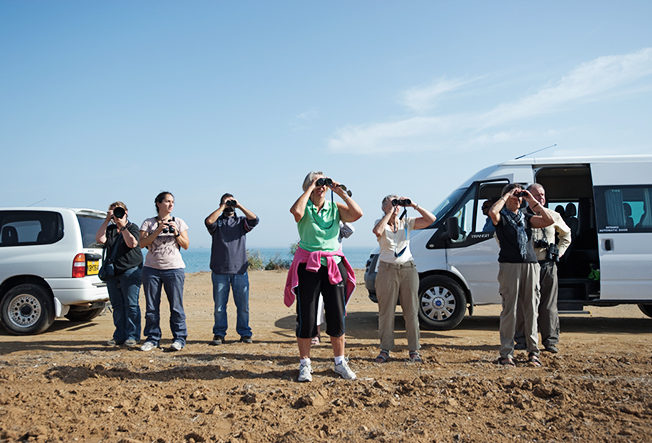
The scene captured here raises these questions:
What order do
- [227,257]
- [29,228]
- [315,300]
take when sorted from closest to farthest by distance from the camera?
1. [315,300]
2. [227,257]
3. [29,228]

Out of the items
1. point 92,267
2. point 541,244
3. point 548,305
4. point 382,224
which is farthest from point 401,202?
point 92,267

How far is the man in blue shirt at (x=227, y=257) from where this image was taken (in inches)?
259

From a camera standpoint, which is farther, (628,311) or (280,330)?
(628,311)

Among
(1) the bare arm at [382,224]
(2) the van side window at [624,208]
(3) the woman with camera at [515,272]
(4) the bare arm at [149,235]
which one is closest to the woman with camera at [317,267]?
(1) the bare arm at [382,224]

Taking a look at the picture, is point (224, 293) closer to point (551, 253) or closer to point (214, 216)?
point (214, 216)

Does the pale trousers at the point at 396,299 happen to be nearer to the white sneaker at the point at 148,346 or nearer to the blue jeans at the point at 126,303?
the white sneaker at the point at 148,346

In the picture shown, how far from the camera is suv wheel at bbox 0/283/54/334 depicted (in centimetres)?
740

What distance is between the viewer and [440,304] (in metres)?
7.47

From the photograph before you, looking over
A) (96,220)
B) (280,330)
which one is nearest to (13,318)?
(96,220)

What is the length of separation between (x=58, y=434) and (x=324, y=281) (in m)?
2.45

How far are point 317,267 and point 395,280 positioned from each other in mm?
1294

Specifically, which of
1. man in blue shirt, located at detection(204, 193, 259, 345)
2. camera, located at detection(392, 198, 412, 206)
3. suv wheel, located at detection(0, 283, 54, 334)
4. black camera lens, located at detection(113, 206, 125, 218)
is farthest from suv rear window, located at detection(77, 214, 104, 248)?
camera, located at detection(392, 198, 412, 206)

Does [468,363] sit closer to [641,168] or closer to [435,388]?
[435,388]

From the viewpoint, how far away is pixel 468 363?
18.1ft
